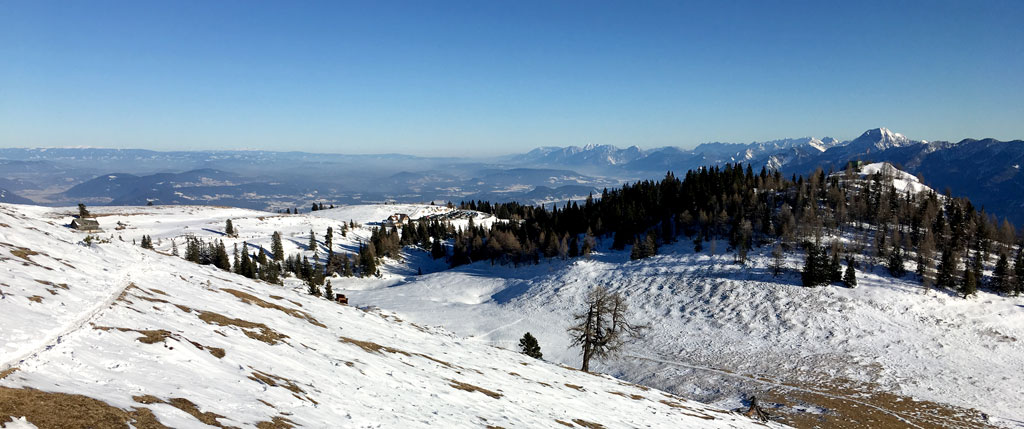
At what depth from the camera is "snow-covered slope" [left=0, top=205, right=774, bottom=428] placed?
532 inches

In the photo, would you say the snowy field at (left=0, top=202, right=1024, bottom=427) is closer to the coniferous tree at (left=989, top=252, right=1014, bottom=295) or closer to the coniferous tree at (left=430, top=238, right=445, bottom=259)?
the coniferous tree at (left=989, top=252, right=1014, bottom=295)

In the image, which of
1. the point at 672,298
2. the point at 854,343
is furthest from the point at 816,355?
the point at 672,298

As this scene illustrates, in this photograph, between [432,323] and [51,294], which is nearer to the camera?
[51,294]

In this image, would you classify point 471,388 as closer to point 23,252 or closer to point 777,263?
point 23,252

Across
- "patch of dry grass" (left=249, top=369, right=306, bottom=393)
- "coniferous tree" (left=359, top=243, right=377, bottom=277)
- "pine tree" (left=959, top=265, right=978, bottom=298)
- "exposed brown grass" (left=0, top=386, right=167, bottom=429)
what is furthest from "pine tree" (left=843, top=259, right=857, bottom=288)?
"coniferous tree" (left=359, top=243, right=377, bottom=277)

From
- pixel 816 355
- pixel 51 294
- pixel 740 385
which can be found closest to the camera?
pixel 51 294

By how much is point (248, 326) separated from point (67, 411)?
14.5m

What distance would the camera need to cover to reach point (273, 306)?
1331 inches

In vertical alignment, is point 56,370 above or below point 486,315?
above

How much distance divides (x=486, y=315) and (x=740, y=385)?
43.2 metres

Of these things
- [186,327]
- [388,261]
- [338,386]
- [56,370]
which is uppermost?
[56,370]

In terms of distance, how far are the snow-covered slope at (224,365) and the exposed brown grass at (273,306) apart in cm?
24

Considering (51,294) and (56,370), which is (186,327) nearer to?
(51,294)

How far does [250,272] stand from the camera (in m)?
97.4
